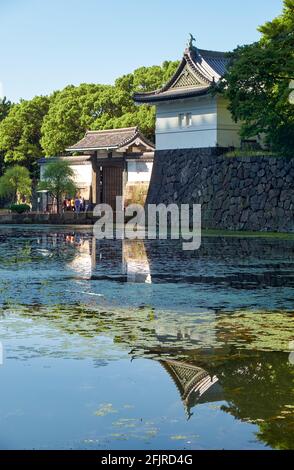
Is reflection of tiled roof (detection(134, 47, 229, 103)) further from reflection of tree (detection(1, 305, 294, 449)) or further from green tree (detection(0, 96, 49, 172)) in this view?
reflection of tree (detection(1, 305, 294, 449))

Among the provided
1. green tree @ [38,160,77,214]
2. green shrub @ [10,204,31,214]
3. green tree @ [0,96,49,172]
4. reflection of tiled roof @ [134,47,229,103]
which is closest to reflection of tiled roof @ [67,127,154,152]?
green tree @ [38,160,77,214]

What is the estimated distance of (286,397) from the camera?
23.5 ft

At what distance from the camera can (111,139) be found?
2272 inches

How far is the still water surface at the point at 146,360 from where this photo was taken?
6105mm

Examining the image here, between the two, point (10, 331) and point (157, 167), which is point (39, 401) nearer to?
point (10, 331)

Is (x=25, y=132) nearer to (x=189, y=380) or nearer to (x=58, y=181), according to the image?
(x=58, y=181)

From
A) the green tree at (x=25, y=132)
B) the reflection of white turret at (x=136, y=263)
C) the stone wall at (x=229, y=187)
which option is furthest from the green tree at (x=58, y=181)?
the reflection of white turret at (x=136, y=263)

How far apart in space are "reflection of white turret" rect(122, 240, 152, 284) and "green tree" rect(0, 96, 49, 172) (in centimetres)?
4536

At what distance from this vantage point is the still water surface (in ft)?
20.0

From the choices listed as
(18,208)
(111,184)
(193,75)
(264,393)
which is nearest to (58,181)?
(18,208)

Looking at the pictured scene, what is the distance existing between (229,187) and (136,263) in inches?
1003
